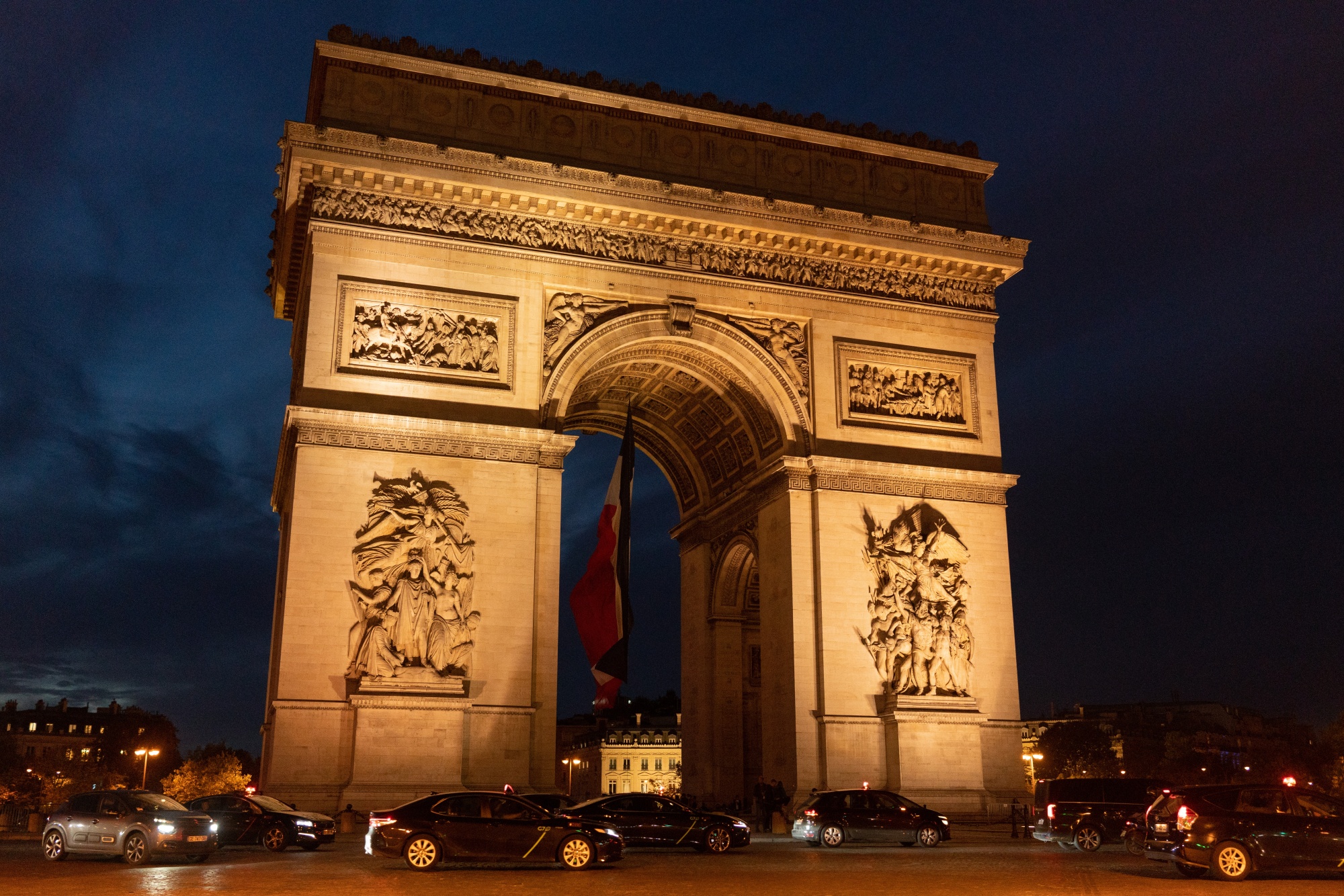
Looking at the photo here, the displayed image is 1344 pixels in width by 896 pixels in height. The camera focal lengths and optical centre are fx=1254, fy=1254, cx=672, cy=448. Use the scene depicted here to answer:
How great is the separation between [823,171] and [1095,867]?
1947 centimetres

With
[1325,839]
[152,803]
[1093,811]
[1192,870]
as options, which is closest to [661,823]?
[1093,811]

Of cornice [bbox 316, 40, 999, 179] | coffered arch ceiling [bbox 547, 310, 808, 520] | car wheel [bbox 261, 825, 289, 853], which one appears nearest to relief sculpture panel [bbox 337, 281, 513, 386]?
coffered arch ceiling [bbox 547, 310, 808, 520]

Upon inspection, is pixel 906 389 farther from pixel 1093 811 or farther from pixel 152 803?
pixel 152 803

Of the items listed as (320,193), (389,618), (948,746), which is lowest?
(948,746)

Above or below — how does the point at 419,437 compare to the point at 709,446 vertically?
below

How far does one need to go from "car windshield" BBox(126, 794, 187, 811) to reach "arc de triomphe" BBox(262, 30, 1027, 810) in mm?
3274

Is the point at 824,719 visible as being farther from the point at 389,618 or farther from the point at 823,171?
the point at 823,171

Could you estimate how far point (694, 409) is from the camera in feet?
116

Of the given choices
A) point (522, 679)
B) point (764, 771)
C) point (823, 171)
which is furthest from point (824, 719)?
point (823, 171)

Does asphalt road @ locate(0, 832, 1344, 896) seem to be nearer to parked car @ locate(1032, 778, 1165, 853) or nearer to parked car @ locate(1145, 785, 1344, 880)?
parked car @ locate(1145, 785, 1344, 880)

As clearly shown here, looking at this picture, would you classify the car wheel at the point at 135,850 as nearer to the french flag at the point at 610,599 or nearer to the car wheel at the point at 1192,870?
the french flag at the point at 610,599

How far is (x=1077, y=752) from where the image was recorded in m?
112

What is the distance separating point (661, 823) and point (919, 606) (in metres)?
10.1

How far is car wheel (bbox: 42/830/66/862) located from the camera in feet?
67.7
